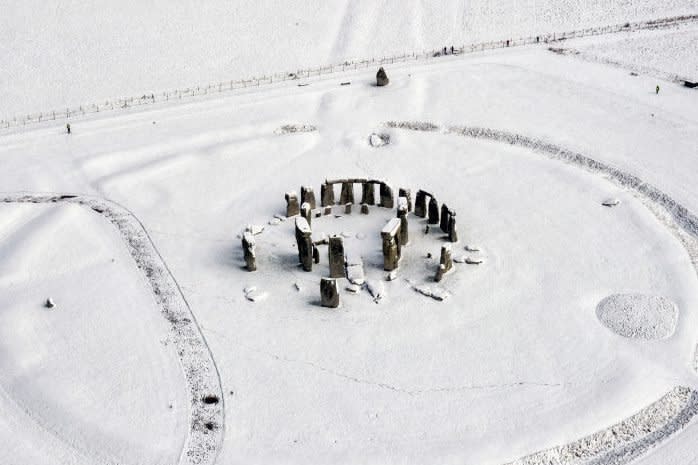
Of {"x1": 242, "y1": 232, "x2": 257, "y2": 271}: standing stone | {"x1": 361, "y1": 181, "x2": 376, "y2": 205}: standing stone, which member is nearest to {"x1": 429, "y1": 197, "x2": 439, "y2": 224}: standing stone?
{"x1": 361, "y1": 181, "x2": 376, "y2": 205}: standing stone

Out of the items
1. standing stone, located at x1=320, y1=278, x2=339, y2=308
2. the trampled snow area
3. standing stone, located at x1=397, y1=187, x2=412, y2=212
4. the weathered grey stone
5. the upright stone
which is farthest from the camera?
the weathered grey stone

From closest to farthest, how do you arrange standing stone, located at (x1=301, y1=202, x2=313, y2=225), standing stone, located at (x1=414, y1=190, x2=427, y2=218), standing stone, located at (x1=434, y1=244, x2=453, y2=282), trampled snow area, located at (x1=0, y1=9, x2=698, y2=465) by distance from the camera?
trampled snow area, located at (x1=0, y1=9, x2=698, y2=465), standing stone, located at (x1=434, y1=244, x2=453, y2=282), standing stone, located at (x1=301, y1=202, x2=313, y2=225), standing stone, located at (x1=414, y1=190, x2=427, y2=218)

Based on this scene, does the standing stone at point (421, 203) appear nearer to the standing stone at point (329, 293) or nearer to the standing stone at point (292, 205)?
the standing stone at point (292, 205)

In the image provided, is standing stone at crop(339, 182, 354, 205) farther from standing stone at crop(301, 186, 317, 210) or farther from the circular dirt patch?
the circular dirt patch

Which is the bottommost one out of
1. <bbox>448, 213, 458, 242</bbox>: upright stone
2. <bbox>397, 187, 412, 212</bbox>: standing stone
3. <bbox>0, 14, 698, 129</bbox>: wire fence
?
<bbox>448, 213, 458, 242</bbox>: upright stone

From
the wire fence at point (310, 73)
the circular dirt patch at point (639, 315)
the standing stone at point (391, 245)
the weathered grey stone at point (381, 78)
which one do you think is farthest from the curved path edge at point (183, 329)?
the weathered grey stone at point (381, 78)

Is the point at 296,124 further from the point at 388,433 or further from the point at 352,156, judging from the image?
the point at 388,433

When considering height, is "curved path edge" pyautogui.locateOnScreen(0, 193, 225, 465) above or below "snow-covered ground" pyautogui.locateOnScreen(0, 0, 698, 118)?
below
